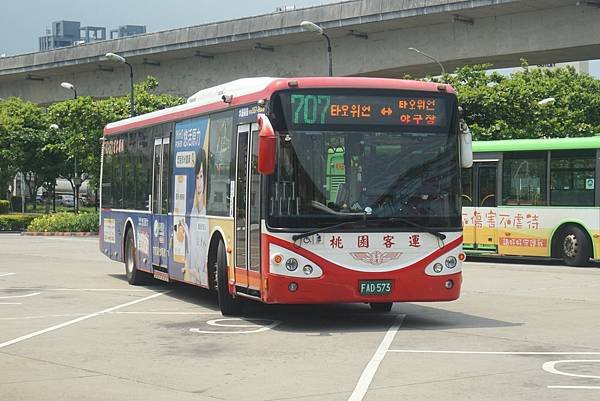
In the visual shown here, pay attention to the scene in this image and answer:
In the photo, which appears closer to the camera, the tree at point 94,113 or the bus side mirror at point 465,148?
the bus side mirror at point 465,148

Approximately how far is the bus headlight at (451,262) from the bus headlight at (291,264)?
2011 millimetres

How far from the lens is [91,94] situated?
59812 millimetres

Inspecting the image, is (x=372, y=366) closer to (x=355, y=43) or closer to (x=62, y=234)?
(x=355, y=43)

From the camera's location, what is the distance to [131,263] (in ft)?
70.9

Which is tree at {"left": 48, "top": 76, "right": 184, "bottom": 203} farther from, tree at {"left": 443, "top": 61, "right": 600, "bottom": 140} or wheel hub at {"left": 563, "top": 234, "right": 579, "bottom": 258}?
wheel hub at {"left": 563, "top": 234, "right": 579, "bottom": 258}

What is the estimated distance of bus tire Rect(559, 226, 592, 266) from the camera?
2692 cm

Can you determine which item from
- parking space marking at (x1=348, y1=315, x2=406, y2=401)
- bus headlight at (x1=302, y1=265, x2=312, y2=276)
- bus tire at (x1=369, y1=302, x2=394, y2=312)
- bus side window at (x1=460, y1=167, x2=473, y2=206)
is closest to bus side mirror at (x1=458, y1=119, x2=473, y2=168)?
parking space marking at (x1=348, y1=315, x2=406, y2=401)

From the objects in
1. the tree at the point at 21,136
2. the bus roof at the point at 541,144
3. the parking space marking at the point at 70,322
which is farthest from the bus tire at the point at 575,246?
the tree at the point at 21,136

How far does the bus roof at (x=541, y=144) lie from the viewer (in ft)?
88.6

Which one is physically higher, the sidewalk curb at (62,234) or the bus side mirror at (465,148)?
the bus side mirror at (465,148)

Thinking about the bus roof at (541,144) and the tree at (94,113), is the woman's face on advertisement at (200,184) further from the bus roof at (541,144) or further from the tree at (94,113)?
the tree at (94,113)

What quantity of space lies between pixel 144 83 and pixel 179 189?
36.2m

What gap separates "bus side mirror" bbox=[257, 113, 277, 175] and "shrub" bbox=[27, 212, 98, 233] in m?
38.3

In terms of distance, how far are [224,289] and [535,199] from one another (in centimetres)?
1428
